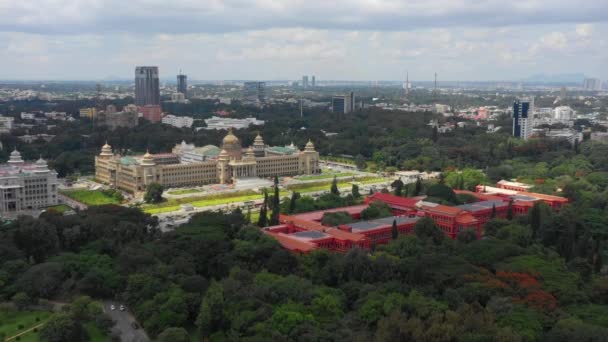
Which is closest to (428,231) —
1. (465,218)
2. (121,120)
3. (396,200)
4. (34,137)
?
(465,218)

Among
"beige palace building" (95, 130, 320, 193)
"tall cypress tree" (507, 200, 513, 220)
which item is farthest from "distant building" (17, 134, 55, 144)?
"tall cypress tree" (507, 200, 513, 220)

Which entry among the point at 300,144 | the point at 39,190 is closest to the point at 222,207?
the point at 39,190

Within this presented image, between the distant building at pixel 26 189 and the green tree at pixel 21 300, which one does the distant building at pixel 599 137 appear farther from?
the green tree at pixel 21 300

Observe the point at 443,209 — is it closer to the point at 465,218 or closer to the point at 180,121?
the point at 465,218

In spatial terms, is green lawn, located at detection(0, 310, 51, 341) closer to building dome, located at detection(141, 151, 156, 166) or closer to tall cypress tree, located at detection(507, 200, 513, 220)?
tall cypress tree, located at detection(507, 200, 513, 220)

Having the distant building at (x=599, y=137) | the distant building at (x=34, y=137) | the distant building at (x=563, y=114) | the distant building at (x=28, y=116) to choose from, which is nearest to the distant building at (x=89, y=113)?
the distant building at (x=28, y=116)

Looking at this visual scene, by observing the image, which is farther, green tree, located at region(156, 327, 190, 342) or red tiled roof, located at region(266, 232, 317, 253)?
red tiled roof, located at region(266, 232, 317, 253)
